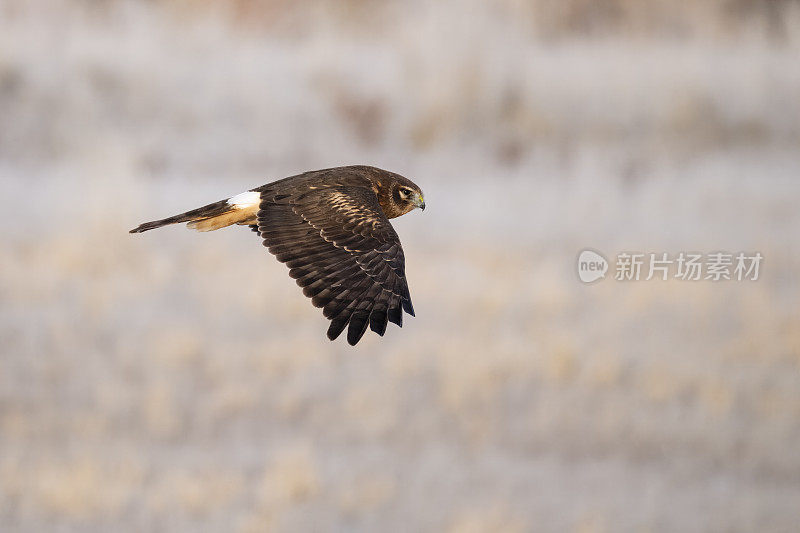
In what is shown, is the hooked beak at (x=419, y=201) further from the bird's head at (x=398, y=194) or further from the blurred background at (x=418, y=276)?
the blurred background at (x=418, y=276)

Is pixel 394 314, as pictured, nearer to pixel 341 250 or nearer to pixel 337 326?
pixel 337 326

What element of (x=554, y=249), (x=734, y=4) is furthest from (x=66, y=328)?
(x=734, y=4)

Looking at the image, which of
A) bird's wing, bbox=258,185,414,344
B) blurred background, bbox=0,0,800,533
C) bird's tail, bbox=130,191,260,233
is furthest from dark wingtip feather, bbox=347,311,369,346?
blurred background, bbox=0,0,800,533

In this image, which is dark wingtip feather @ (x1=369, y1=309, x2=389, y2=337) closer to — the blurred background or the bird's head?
the bird's head

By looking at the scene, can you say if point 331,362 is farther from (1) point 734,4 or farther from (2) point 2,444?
(1) point 734,4

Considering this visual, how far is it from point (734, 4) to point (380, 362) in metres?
7.57

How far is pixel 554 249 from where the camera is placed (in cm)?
1377

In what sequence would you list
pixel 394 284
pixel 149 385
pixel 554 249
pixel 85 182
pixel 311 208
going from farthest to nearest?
pixel 85 182 → pixel 554 249 → pixel 149 385 → pixel 311 208 → pixel 394 284

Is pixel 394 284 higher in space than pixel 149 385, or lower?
higher

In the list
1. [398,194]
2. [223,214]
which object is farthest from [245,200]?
[398,194]

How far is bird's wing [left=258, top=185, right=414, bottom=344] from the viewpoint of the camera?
3.11 m

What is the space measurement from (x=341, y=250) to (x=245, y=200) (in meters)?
0.26

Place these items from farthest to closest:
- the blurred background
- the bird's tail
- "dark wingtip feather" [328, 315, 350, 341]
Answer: the blurred background < the bird's tail < "dark wingtip feather" [328, 315, 350, 341]

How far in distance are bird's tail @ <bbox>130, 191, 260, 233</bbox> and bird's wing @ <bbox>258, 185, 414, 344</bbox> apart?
0.03 metres
